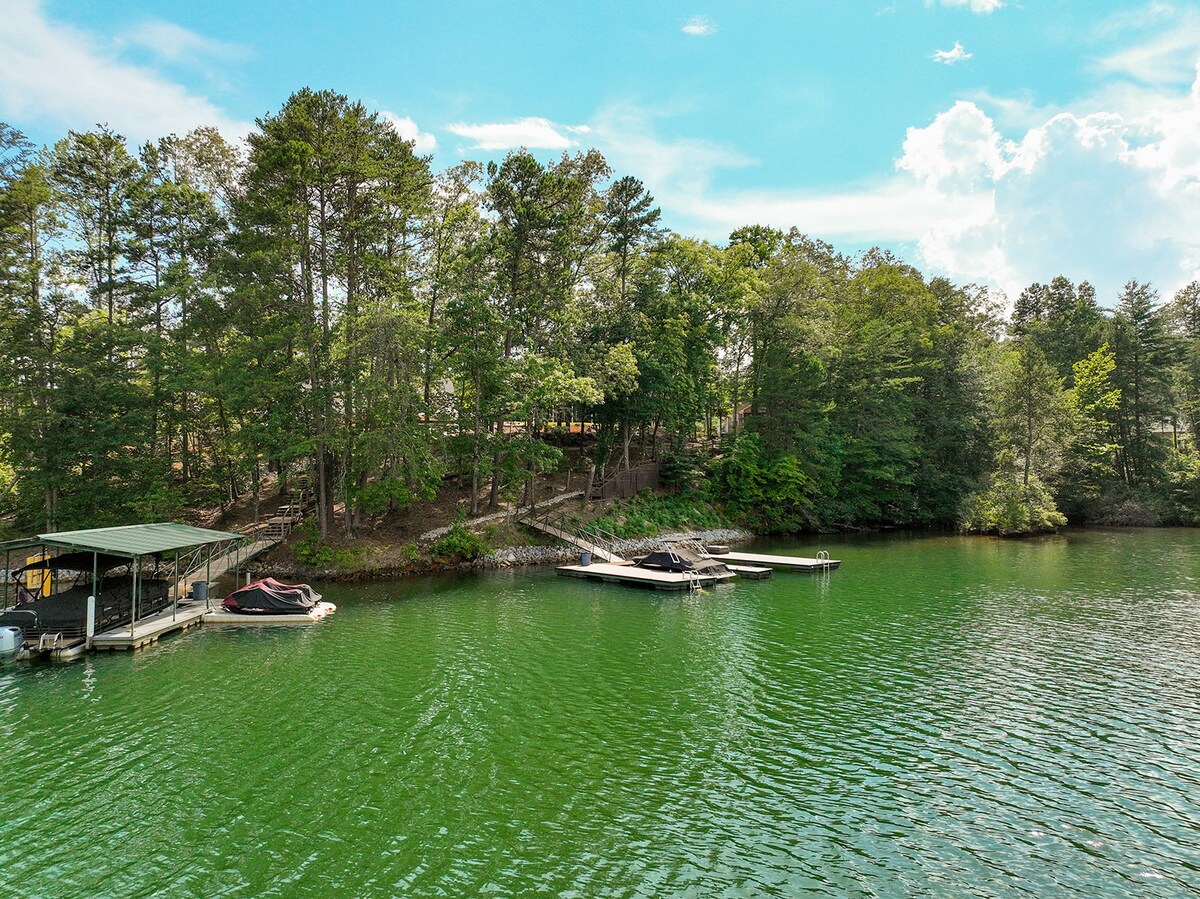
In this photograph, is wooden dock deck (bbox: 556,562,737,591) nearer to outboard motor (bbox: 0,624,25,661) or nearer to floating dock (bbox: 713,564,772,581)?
floating dock (bbox: 713,564,772,581)

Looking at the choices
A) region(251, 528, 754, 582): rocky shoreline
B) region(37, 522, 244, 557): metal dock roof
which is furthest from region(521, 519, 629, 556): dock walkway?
region(37, 522, 244, 557): metal dock roof

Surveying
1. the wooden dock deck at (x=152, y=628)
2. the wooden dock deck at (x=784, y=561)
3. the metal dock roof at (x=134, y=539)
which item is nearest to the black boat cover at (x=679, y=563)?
the wooden dock deck at (x=784, y=561)

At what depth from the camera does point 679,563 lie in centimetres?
2953

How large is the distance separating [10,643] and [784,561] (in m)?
29.3

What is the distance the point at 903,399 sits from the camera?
1997 inches

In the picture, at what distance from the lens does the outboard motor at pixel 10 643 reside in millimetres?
16781

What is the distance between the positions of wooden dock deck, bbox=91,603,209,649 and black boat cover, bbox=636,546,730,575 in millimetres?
17950

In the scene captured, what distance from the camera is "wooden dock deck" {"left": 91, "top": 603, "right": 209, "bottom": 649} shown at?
18.2 metres

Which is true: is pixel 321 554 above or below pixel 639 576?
above

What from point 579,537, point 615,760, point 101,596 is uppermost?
point 579,537

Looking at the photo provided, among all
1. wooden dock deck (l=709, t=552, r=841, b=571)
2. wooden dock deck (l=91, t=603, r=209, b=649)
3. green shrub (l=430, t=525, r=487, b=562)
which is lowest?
wooden dock deck (l=91, t=603, r=209, b=649)

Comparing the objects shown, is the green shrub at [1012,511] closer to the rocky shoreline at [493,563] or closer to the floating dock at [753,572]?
the rocky shoreline at [493,563]

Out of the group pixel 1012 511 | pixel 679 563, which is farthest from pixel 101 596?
pixel 1012 511

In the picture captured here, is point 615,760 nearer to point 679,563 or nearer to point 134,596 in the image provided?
point 134,596
